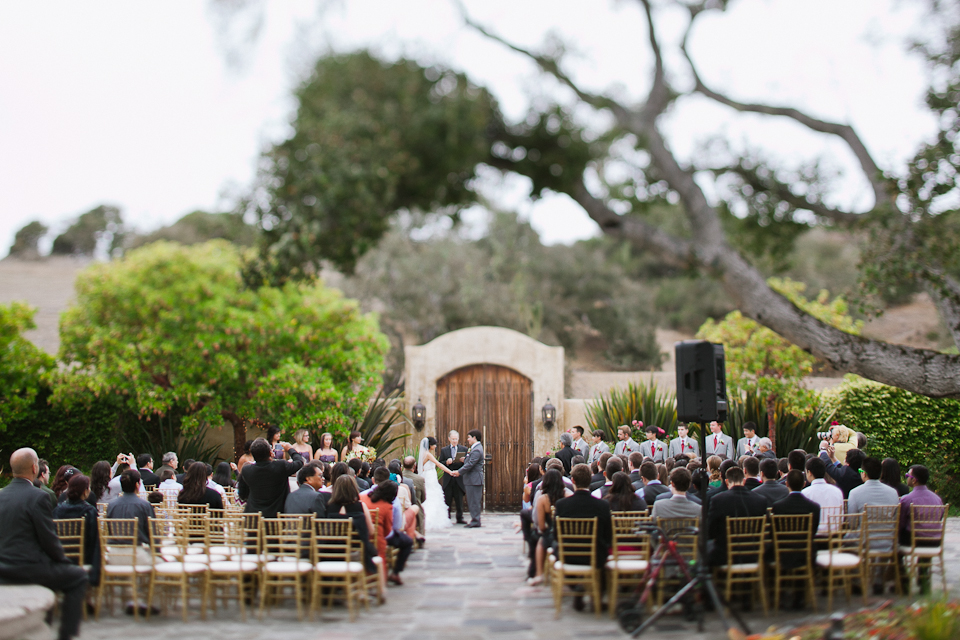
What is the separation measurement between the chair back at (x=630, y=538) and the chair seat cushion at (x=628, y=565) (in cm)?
6

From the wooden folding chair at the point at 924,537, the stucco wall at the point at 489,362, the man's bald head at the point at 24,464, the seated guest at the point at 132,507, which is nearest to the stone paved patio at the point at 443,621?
the wooden folding chair at the point at 924,537

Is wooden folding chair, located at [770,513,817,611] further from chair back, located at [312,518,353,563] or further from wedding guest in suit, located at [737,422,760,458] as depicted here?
wedding guest in suit, located at [737,422,760,458]

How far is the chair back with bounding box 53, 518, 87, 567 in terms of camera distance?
623cm

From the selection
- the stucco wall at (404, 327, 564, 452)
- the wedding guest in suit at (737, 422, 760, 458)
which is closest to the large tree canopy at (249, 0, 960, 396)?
the wedding guest in suit at (737, 422, 760, 458)

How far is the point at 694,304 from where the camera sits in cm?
3781

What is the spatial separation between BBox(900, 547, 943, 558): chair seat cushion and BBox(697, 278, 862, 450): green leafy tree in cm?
665

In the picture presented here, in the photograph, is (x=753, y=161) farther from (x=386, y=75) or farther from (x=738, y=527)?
(x=738, y=527)

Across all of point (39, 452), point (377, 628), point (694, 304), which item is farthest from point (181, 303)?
point (694, 304)

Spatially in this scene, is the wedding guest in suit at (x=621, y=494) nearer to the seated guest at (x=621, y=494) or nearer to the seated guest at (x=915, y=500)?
the seated guest at (x=621, y=494)

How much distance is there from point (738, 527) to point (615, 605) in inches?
49.5

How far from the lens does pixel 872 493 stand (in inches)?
283

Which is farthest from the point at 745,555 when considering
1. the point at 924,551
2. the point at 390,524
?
the point at 390,524

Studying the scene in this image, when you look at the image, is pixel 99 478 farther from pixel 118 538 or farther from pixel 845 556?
pixel 845 556

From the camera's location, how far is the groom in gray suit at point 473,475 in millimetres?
12016
